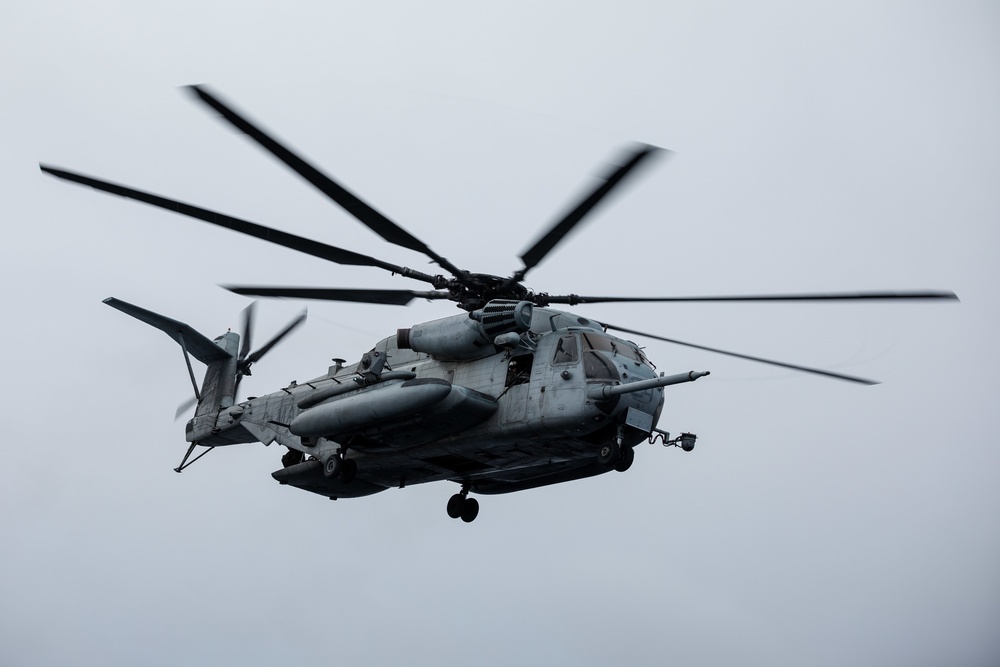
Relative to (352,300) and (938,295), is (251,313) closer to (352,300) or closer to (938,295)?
(352,300)

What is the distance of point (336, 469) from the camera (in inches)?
738

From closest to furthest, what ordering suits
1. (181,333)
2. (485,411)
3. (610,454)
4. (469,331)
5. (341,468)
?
(610,454)
(485,411)
(469,331)
(341,468)
(181,333)

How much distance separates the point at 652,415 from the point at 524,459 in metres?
2.47

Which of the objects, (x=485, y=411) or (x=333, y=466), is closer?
(x=485, y=411)

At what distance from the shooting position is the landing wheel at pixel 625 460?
16031mm

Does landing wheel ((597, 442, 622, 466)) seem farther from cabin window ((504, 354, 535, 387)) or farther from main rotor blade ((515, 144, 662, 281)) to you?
main rotor blade ((515, 144, 662, 281))

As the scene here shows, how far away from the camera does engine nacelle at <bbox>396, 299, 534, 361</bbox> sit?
54.9ft

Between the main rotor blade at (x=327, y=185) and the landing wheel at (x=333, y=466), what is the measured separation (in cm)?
466

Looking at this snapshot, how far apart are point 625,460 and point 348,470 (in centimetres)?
537

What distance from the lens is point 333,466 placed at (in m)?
18.8

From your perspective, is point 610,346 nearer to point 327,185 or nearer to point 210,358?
point 327,185

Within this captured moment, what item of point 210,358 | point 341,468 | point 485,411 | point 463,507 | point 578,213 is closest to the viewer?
point 578,213

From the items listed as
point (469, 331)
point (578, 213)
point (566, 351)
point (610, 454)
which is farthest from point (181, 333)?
point (578, 213)

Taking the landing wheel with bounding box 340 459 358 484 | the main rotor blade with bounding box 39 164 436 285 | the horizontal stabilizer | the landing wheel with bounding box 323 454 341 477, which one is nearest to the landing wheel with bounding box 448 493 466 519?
the landing wheel with bounding box 340 459 358 484
